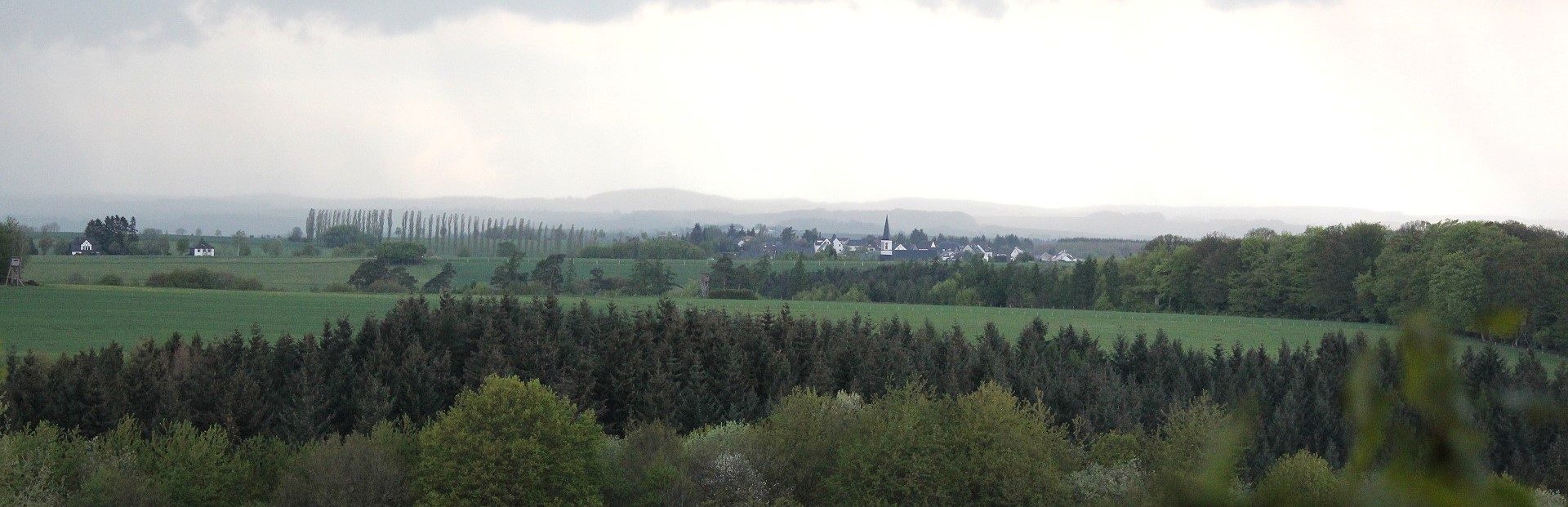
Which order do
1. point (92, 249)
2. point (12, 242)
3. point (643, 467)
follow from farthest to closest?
1. point (92, 249)
2. point (12, 242)
3. point (643, 467)

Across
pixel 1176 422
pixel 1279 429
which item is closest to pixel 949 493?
pixel 1176 422

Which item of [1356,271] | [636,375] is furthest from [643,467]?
[1356,271]

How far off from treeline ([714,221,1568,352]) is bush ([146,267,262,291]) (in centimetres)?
4632

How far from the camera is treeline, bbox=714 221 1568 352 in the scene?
68.4m

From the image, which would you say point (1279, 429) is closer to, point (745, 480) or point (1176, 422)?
point (1176, 422)

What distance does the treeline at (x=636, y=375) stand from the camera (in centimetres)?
3734

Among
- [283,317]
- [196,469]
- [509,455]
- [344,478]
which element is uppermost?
[509,455]

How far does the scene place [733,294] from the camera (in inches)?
4262

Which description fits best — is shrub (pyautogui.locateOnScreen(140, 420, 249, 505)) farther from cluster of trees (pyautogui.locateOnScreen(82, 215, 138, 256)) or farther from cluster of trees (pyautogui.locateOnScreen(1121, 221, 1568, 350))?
cluster of trees (pyautogui.locateOnScreen(82, 215, 138, 256))

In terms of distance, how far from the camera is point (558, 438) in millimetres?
32094

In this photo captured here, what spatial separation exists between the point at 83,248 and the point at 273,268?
30.3 meters

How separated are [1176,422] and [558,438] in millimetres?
19336

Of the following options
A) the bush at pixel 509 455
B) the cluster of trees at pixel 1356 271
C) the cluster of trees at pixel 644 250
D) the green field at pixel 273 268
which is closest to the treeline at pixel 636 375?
the bush at pixel 509 455

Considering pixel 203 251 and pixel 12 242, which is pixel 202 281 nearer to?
pixel 12 242
